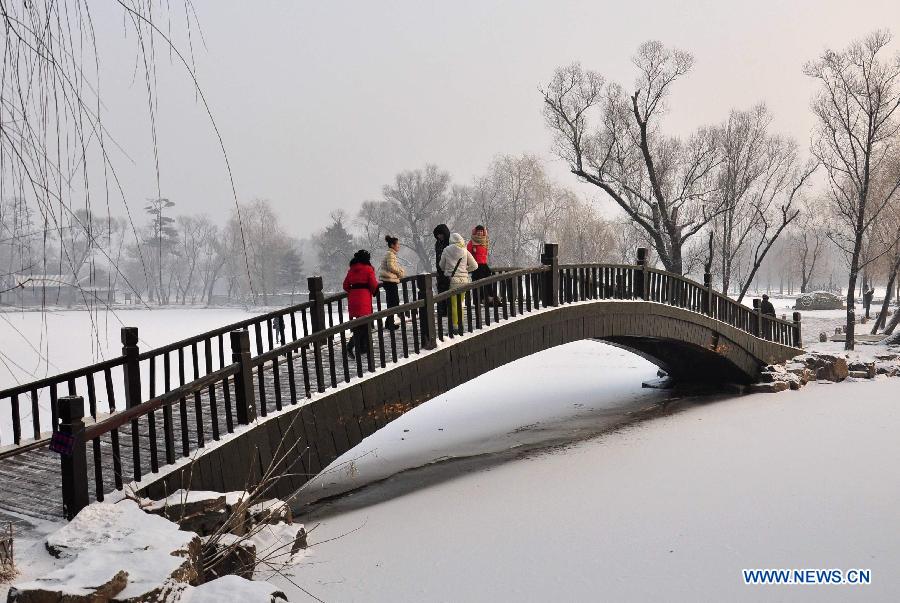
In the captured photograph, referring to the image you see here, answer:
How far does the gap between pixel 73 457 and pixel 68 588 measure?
1809mm

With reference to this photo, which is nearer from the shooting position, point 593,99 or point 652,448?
point 652,448

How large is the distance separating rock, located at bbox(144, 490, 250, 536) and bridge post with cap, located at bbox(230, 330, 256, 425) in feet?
3.89

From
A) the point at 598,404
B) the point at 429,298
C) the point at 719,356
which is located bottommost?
the point at 598,404

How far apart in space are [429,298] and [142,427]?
337 centimetres

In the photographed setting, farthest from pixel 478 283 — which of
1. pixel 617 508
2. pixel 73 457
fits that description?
pixel 73 457

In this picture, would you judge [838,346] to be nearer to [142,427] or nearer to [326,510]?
[326,510]

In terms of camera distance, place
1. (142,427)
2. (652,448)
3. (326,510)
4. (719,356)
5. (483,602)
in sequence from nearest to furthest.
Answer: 1. (483,602)
2. (142,427)
3. (326,510)
4. (652,448)
5. (719,356)

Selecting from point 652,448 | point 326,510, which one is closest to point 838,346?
point 652,448

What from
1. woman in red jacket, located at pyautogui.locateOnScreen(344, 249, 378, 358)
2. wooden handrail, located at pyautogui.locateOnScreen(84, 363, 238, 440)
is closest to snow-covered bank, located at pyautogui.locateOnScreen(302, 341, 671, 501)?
woman in red jacket, located at pyautogui.locateOnScreen(344, 249, 378, 358)

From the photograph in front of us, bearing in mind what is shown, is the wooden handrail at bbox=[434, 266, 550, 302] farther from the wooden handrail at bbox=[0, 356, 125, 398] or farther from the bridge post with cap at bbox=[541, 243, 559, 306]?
the wooden handrail at bbox=[0, 356, 125, 398]

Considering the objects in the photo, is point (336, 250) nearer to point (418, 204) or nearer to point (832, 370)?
point (418, 204)

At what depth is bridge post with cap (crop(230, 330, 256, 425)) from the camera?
6.32m

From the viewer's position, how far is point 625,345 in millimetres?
15203

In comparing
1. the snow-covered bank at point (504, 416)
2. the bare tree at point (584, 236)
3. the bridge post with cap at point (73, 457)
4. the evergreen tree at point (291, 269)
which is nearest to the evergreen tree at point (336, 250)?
the evergreen tree at point (291, 269)
